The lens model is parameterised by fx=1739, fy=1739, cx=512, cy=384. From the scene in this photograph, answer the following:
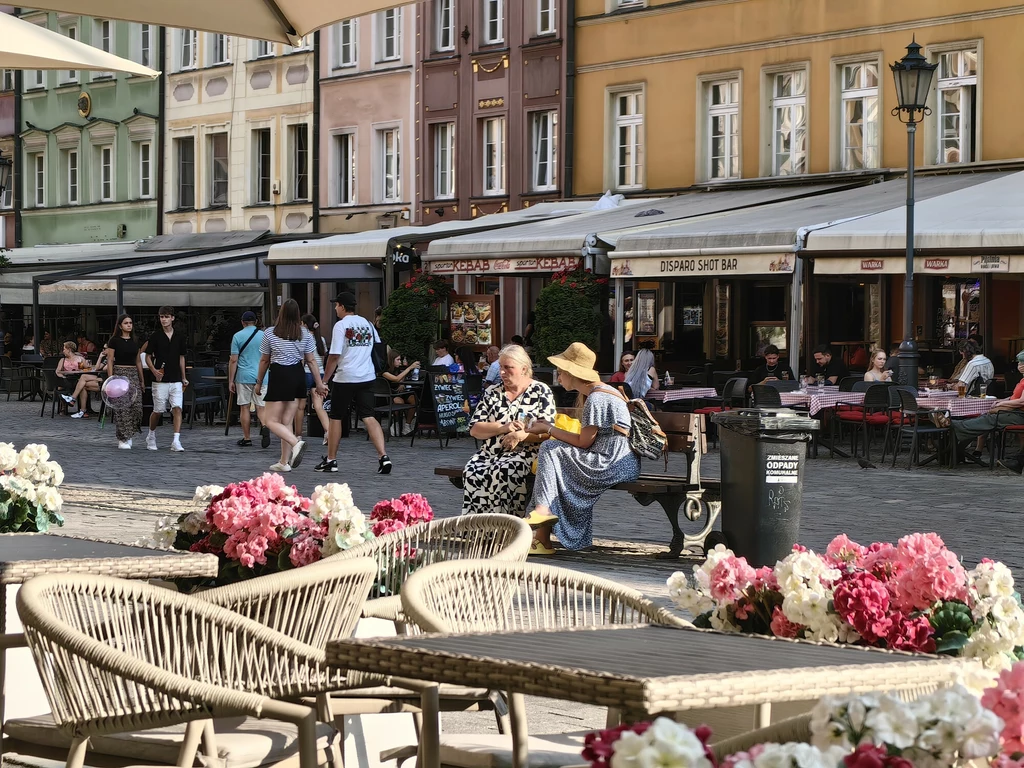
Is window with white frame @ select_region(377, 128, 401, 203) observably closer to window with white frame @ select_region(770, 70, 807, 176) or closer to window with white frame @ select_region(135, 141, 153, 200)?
window with white frame @ select_region(135, 141, 153, 200)

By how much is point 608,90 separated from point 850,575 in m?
26.6

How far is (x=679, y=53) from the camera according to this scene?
29.1 m

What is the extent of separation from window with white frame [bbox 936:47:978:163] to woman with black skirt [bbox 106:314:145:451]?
483 inches

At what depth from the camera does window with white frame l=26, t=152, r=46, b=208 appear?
43312 mm

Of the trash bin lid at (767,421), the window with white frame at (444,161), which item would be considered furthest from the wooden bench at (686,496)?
the window with white frame at (444,161)

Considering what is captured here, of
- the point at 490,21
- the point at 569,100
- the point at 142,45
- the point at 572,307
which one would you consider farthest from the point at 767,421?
the point at 142,45

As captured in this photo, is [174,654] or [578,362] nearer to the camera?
[174,654]

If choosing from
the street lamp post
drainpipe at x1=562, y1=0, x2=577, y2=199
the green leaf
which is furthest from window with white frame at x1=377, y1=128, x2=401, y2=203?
the green leaf

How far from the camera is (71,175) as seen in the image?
139ft

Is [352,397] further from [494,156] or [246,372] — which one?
[494,156]

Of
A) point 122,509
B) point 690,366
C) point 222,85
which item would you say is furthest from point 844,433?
point 222,85

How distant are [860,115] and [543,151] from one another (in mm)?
6809

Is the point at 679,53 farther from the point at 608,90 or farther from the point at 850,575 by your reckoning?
the point at 850,575

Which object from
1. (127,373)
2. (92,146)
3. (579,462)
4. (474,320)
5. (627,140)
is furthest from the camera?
(92,146)
